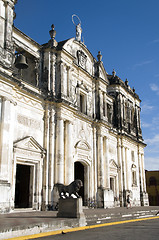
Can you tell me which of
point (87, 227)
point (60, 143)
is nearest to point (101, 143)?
point (60, 143)

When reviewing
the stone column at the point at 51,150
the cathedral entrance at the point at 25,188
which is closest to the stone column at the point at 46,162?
the stone column at the point at 51,150

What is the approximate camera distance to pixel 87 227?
10.4m

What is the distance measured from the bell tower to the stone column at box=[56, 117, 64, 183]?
5.45 m

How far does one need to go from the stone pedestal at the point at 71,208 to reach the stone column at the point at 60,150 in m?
6.02

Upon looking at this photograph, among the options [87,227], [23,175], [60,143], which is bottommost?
[87,227]

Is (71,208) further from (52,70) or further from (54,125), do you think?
(52,70)

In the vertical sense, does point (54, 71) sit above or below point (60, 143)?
above

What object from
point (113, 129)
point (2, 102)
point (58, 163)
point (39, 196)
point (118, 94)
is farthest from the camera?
point (118, 94)

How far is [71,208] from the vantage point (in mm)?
11188

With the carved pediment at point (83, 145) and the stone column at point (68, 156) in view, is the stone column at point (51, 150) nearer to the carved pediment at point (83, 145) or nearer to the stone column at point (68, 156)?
the stone column at point (68, 156)

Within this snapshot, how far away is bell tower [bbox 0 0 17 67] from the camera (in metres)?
14.5

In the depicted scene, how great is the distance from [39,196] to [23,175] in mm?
1786

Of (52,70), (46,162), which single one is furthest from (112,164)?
(52,70)

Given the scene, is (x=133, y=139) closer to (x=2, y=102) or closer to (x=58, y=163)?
(x=58, y=163)
